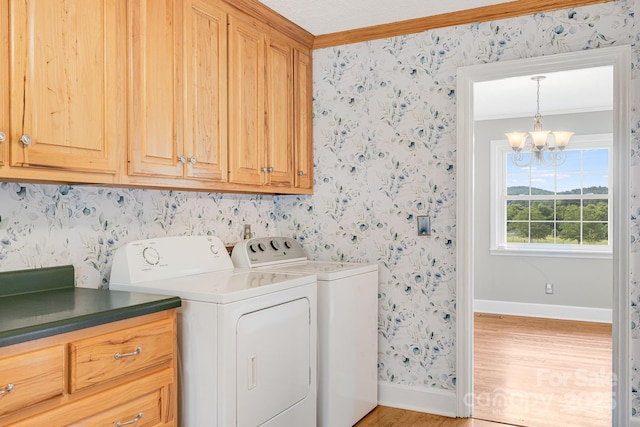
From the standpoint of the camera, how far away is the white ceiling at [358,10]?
287cm

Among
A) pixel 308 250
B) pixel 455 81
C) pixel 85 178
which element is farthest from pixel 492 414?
pixel 85 178

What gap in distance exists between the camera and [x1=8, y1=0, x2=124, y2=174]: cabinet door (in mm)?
1636

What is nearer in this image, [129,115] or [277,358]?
[129,115]

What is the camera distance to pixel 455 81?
3.07m

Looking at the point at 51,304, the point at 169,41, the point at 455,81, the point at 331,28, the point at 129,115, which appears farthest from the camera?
the point at 331,28

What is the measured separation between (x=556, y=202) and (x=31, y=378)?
581 centimetres

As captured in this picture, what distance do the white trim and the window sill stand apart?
3279 millimetres

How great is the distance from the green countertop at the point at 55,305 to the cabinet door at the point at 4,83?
481 millimetres

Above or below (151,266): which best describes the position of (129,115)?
above

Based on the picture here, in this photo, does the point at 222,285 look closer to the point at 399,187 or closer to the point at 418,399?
the point at 399,187

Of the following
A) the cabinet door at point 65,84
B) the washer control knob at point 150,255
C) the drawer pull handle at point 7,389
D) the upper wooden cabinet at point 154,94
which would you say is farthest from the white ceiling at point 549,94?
the drawer pull handle at point 7,389

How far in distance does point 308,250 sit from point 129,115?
5.72ft

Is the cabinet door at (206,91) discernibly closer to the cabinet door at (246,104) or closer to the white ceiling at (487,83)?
the cabinet door at (246,104)

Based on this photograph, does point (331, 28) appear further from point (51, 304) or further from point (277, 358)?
point (51, 304)
